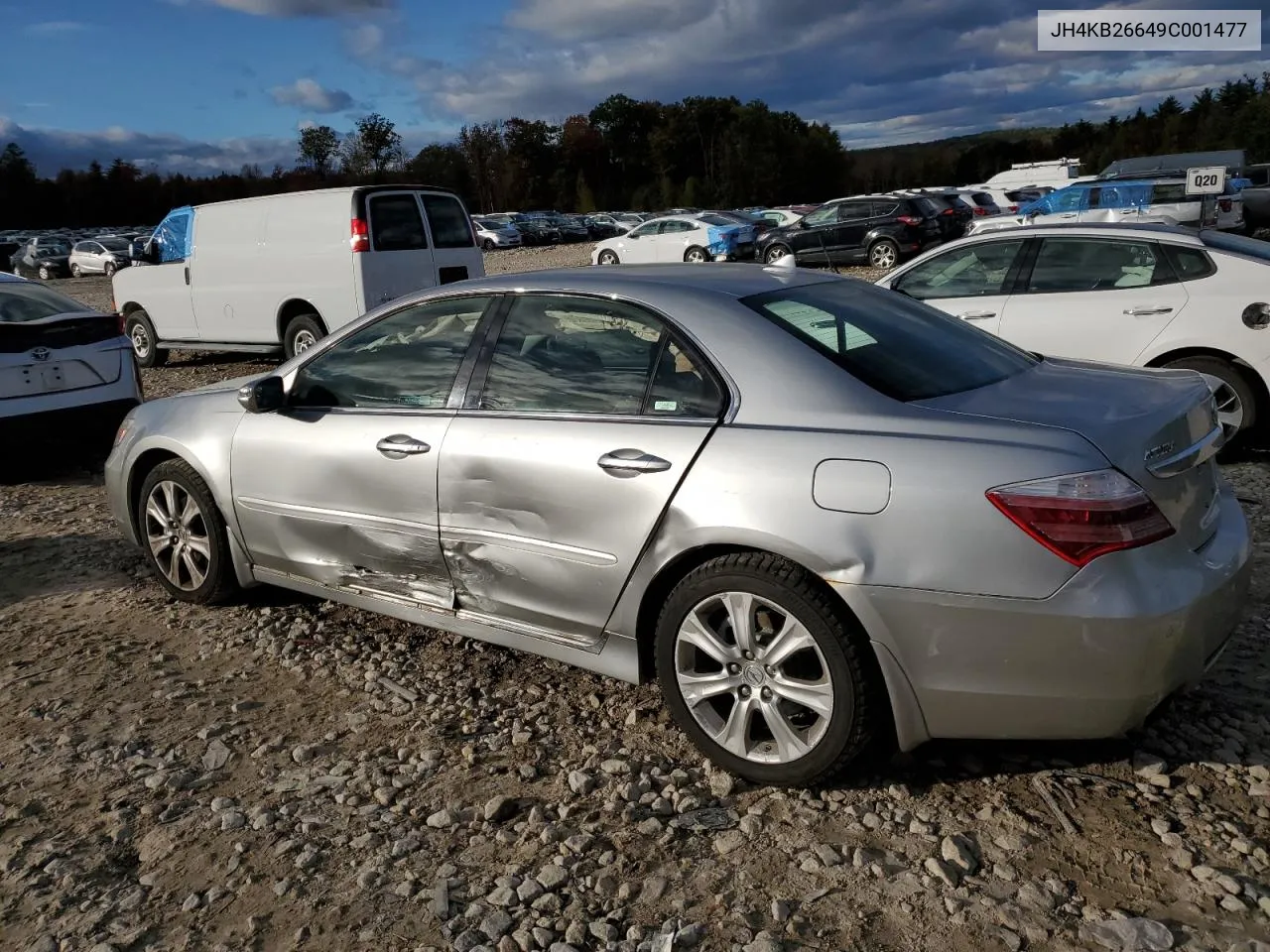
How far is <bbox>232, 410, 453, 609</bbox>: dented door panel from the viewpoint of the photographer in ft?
12.6

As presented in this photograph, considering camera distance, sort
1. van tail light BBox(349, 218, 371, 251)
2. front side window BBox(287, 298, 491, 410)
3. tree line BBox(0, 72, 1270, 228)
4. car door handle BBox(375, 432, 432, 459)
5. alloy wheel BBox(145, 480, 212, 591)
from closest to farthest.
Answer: car door handle BBox(375, 432, 432, 459) < front side window BBox(287, 298, 491, 410) < alloy wheel BBox(145, 480, 212, 591) < van tail light BBox(349, 218, 371, 251) < tree line BBox(0, 72, 1270, 228)

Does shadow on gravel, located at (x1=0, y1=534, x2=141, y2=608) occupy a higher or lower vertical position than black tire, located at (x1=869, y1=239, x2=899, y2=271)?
lower

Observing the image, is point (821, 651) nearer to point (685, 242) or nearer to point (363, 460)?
point (363, 460)

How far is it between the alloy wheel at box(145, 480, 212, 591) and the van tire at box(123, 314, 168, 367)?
9.27 m

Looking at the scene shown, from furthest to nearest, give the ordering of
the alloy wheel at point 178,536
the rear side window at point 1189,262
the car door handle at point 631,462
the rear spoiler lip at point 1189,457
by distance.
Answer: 1. the rear side window at point 1189,262
2. the alloy wheel at point 178,536
3. the car door handle at point 631,462
4. the rear spoiler lip at point 1189,457

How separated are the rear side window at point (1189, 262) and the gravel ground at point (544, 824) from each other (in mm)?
3106

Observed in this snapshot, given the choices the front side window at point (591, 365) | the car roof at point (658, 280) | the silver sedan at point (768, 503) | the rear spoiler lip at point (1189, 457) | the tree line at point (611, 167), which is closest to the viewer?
the silver sedan at point (768, 503)

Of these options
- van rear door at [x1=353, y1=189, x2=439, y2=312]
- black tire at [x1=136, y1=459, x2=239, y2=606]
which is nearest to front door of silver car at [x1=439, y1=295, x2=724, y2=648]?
black tire at [x1=136, y1=459, x2=239, y2=606]

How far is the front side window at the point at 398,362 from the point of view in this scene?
13.0 feet

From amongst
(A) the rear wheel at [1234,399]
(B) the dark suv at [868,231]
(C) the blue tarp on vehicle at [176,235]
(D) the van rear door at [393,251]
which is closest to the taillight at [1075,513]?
(A) the rear wheel at [1234,399]

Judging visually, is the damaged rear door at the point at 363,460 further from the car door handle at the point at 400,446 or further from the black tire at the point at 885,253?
the black tire at the point at 885,253

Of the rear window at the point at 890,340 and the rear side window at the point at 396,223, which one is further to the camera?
the rear side window at the point at 396,223

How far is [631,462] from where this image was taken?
326 cm

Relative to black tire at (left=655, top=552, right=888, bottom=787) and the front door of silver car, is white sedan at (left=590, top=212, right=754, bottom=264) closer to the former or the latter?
the front door of silver car
